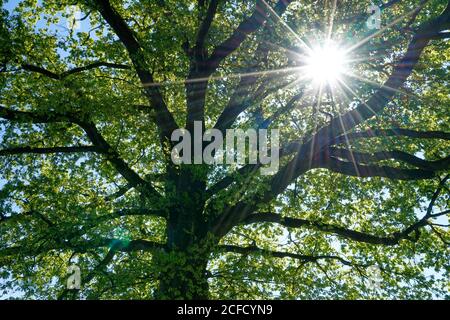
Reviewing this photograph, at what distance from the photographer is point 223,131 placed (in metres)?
15.6

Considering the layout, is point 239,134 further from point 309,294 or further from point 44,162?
point 44,162

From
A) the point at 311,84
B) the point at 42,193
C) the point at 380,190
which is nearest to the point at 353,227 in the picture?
the point at 380,190

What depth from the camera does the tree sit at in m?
13.1

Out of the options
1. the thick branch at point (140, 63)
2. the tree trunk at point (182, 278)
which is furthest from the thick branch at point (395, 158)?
the thick branch at point (140, 63)

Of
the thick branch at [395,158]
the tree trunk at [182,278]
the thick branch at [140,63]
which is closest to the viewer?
the tree trunk at [182,278]

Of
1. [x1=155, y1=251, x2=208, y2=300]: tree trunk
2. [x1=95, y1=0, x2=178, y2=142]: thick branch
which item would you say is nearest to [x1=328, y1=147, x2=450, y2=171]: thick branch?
[x1=155, y1=251, x2=208, y2=300]: tree trunk

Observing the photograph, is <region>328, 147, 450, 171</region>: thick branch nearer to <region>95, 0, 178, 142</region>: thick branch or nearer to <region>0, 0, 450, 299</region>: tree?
<region>0, 0, 450, 299</region>: tree

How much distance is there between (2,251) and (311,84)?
1147 centimetres

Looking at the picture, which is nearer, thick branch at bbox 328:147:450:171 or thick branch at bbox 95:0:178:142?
thick branch at bbox 328:147:450:171

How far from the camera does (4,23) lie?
1475 cm

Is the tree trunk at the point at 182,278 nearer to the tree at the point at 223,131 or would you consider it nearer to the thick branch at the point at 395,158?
the tree at the point at 223,131

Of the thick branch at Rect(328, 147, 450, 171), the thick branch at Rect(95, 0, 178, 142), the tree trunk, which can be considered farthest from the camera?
the thick branch at Rect(95, 0, 178, 142)

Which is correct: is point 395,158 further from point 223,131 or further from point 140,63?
point 140,63

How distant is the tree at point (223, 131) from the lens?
43.1 feet
